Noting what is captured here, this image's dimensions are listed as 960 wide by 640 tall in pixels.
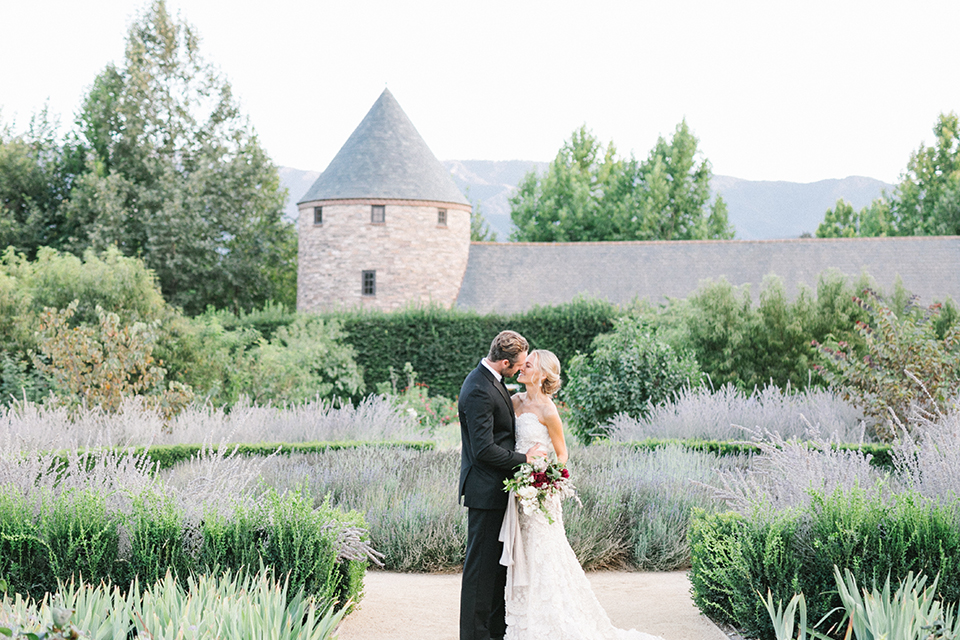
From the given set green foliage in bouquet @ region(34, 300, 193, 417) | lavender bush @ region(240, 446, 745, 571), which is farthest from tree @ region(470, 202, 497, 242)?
lavender bush @ region(240, 446, 745, 571)

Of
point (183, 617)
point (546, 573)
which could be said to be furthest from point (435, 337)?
point (183, 617)

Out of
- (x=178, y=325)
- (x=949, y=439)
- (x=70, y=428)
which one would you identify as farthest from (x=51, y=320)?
(x=949, y=439)

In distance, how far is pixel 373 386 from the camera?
2083 cm

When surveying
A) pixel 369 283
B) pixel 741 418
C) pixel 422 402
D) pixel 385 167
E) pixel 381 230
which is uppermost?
pixel 385 167

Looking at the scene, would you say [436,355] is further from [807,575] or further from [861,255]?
[807,575]

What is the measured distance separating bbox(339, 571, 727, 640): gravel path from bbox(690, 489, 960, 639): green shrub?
44cm

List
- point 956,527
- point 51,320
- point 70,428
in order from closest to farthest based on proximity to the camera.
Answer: point 956,527
point 70,428
point 51,320

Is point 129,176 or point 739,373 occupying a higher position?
point 129,176

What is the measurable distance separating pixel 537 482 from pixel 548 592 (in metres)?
0.66

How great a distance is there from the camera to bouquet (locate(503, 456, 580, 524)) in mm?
4430

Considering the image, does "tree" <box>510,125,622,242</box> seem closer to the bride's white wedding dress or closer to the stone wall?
the stone wall

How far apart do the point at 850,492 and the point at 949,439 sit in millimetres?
Answer: 1557

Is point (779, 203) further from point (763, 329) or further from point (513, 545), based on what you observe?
point (513, 545)

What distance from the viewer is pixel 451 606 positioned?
18.0 ft
